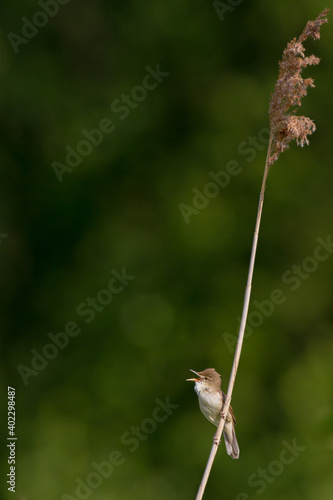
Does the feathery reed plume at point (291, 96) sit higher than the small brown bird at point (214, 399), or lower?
higher

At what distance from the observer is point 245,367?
646 centimetres

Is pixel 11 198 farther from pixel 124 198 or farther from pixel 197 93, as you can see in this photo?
pixel 197 93
